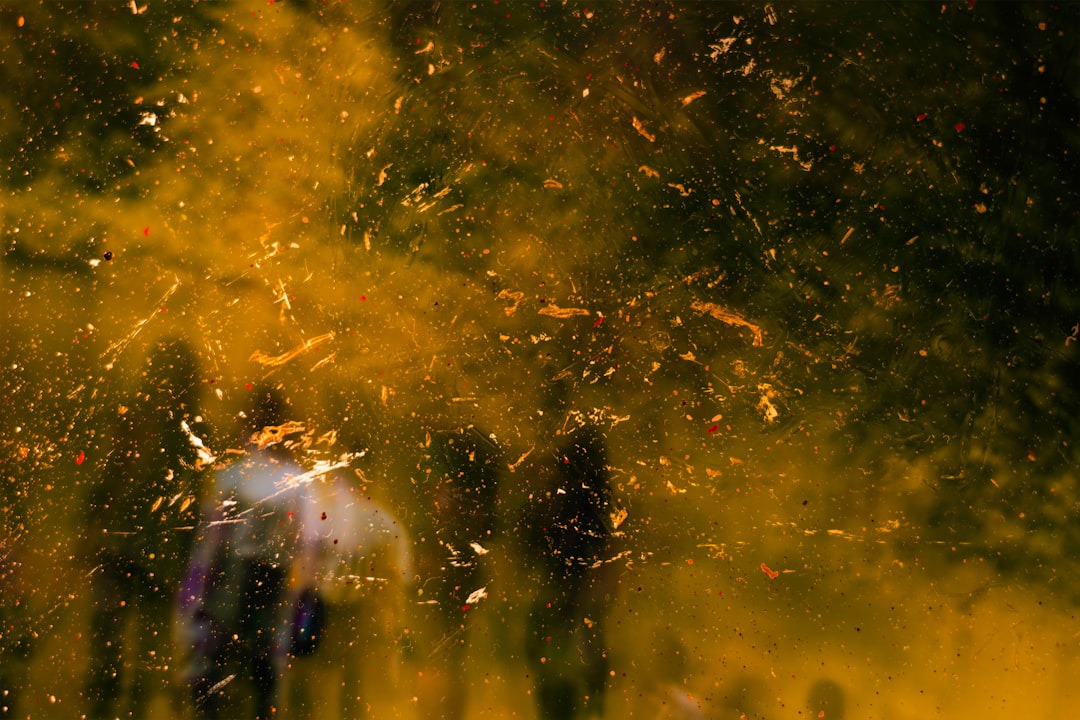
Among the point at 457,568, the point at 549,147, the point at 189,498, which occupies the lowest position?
the point at 457,568

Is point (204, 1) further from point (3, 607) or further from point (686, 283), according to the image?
point (3, 607)

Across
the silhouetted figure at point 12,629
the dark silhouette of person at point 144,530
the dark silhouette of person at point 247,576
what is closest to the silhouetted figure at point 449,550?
the dark silhouette of person at point 247,576

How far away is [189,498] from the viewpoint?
162cm

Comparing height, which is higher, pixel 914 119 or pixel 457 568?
pixel 914 119

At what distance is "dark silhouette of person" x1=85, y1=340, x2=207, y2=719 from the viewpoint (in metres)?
1.58

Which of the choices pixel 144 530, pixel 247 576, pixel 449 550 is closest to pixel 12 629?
pixel 144 530

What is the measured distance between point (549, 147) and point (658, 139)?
0.29m

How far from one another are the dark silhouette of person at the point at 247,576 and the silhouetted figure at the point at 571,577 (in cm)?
64

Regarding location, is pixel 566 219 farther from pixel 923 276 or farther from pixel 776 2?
pixel 923 276

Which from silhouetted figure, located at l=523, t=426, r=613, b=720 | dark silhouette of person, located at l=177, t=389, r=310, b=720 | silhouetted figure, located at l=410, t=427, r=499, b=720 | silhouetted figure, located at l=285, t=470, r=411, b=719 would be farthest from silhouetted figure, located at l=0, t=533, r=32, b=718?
silhouetted figure, located at l=523, t=426, r=613, b=720

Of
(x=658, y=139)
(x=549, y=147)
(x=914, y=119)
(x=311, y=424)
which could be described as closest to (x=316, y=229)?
(x=311, y=424)

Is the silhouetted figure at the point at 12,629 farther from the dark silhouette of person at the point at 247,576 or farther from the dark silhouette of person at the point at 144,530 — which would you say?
the dark silhouette of person at the point at 247,576

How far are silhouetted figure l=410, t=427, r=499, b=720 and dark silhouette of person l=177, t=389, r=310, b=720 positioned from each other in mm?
337

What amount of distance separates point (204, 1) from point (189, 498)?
1.32 m
